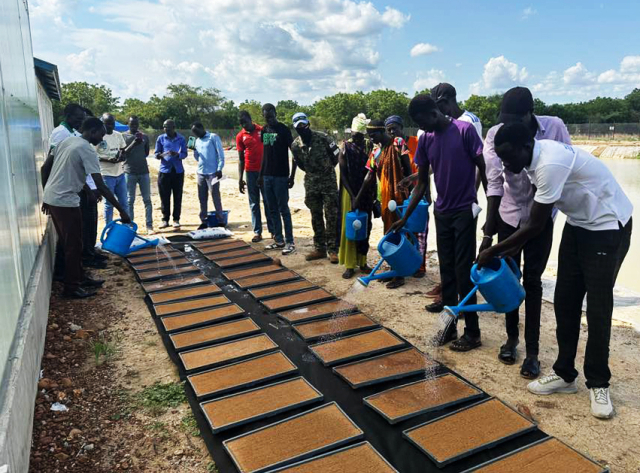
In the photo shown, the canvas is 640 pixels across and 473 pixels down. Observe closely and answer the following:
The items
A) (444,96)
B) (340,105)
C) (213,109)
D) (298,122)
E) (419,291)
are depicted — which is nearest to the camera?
(444,96)

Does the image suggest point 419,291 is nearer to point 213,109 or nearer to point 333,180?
point 333,180

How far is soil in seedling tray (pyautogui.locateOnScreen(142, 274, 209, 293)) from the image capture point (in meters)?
5.01

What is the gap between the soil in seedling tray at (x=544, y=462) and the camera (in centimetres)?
223

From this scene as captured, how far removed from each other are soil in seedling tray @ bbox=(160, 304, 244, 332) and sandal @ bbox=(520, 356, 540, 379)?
2393mm

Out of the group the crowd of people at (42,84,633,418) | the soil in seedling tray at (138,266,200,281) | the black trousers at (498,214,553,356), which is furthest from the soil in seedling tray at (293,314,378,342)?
the soil in seedling tray at (138,266,200,281)

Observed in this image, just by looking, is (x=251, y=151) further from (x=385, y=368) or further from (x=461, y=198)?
(x=385, y=368)

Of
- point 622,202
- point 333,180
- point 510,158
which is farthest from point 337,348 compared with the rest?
point 333,180

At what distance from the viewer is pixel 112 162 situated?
6266 millimetres

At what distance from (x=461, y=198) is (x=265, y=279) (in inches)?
101

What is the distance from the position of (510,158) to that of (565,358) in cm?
133

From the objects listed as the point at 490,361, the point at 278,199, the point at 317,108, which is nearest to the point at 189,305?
the point at 278,199

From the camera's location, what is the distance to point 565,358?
287 centimetres

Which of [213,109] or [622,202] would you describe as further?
[213,109]

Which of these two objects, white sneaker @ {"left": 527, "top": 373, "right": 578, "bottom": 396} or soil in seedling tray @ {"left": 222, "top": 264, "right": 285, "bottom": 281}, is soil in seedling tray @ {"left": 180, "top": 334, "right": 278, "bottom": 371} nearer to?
soil in seedling tray @ {"left": 222, "top": 264, "right": 285, "bottom": 281}
